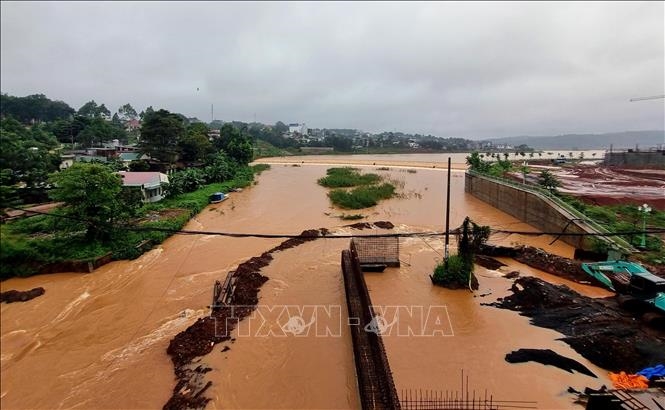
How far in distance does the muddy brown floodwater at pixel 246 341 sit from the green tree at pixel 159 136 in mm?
21523

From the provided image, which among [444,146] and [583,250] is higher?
[444,146]

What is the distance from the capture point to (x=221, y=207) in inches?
1023

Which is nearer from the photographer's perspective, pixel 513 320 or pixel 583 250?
pixel 513 320

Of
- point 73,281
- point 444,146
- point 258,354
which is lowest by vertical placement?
point 258,354

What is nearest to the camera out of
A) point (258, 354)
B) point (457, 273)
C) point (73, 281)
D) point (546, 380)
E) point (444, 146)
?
point (546, 380)

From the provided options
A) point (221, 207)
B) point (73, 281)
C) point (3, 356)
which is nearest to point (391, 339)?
point (3, 356)

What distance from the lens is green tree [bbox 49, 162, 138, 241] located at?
40.3 ft

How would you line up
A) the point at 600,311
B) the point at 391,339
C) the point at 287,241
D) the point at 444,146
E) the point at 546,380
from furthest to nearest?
1. the point at 444,146
2. the point at 287,241
3. the point at 600,311
4. the point at 391,339
5. the point at 546,380

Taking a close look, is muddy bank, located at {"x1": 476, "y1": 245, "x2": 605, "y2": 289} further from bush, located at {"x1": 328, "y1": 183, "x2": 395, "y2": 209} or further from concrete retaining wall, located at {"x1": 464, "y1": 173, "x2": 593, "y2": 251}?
bush, located at {"x1": 328, "y1": 183, "x2": 395, "y2": 209}

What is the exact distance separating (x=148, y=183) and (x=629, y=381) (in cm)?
2537

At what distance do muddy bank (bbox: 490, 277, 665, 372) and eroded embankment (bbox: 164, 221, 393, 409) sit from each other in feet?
23.9

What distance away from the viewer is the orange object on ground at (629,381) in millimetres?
7219

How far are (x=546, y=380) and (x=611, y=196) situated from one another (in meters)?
23.7

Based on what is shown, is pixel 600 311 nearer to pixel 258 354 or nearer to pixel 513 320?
pixel 513 320
